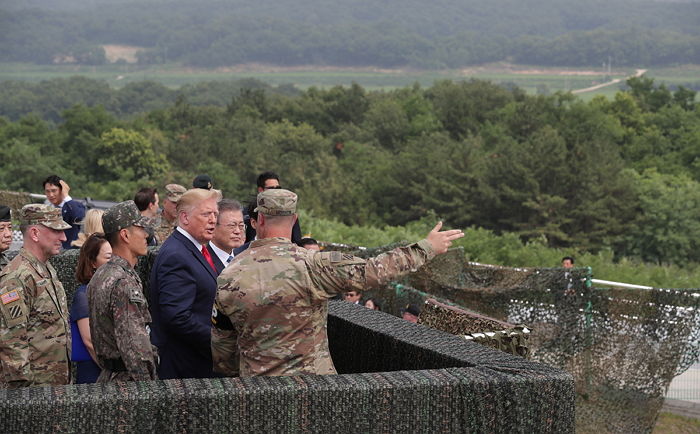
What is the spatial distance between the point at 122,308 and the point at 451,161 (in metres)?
65.5

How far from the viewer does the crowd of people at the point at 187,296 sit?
4031mm

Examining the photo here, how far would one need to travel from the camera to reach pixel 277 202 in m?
4.13

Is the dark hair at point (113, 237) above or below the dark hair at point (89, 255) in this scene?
above

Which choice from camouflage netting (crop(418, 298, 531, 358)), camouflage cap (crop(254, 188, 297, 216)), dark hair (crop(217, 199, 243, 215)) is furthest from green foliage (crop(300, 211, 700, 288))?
camouflage cap (crop(254, 188, 297, 216))

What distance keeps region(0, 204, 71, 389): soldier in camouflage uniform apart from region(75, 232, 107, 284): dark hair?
17 centimetres

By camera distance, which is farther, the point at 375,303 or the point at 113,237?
the point at 375,303

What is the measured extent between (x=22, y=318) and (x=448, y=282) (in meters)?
6.52

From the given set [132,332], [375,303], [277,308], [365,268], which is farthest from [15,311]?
[375,303]

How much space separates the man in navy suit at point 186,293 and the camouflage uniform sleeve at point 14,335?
2.03 feet

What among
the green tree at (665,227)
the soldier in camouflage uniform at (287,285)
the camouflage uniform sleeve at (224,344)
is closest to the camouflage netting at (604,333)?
the camouflage uniform sleeve at (224,344)

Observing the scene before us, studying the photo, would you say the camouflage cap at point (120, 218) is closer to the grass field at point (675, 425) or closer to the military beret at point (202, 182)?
the military beret at point (202, 182)

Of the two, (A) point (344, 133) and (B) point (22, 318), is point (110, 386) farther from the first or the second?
(A) point (344, 133)

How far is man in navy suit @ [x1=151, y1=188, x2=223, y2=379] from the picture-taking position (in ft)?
15.8

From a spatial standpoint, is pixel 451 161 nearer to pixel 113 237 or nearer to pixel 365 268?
pixel 113 237
